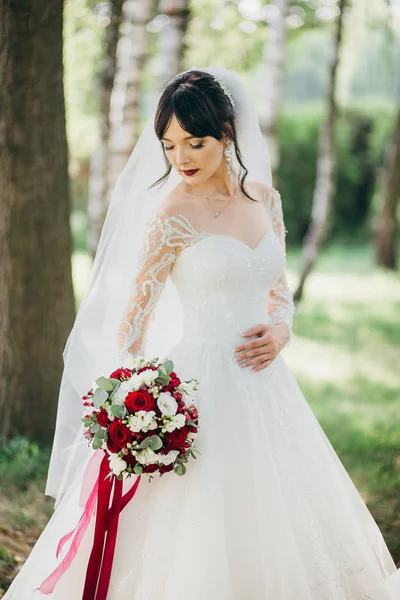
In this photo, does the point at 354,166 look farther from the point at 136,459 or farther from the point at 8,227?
the point at 136,459

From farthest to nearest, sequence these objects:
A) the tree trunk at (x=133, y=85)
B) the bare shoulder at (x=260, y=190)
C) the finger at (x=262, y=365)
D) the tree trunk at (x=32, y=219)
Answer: the tree trunk at (x=133, y=85) < the tree trunk at (x=32, y=219) < the bare shoulder at (x=260, y=190) < the finger at (x=262, y=365)

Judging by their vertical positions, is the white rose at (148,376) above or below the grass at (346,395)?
above

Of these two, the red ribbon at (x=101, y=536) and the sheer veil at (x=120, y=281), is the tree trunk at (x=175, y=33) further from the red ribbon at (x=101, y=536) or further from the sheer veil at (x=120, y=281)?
the red ribbon at (x=101, y=536)

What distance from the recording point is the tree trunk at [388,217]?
1542 cm

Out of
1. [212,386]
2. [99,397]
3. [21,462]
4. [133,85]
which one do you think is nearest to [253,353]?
[212,386]

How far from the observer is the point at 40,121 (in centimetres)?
477

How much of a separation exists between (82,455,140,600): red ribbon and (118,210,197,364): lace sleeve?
1.79ft

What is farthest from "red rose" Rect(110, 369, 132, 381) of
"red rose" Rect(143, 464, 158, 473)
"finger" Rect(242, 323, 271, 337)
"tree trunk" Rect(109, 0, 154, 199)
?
"tree trunk" Rect(109, 0, 154, 199)

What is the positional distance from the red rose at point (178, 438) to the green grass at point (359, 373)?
2191 mm

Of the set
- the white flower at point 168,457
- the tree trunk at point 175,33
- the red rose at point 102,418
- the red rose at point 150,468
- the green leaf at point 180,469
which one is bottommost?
the green leaf at point 180,469

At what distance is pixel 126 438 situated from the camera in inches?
104

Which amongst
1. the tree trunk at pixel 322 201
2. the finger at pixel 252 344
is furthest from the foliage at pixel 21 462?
the tree trunk at pixel 322 201

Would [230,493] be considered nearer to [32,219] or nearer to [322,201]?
[32,219]

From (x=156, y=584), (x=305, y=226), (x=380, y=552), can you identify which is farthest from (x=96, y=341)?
(x=305, y=226)
